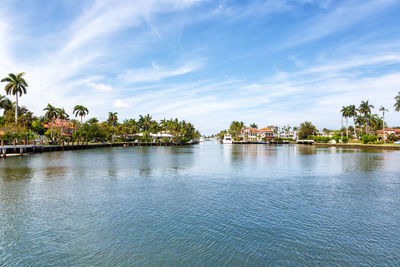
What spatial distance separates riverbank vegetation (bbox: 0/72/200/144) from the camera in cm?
6644

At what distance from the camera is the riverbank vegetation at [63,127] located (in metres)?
66.4

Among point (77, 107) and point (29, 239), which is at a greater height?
point (77, 107)

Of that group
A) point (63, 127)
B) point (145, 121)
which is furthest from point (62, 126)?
point (145, 121)

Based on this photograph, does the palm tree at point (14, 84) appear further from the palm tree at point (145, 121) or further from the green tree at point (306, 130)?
the green tree at point (306, 130)

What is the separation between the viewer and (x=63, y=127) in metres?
99.2

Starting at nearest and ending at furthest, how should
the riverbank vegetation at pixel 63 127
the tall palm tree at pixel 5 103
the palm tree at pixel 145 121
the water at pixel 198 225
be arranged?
the water at pixel 198 225
the riverbank vegetation at pixel 63 127
the tall palm tree at pixel 5 103
the palm tree at pixel 145 121

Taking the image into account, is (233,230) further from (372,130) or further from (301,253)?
(372,130)

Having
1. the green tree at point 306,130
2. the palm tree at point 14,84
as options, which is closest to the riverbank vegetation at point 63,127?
the palm tree at point 14,84

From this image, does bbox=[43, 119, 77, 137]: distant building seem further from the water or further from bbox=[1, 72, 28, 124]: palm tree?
the water

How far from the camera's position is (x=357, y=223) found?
45.5 ft

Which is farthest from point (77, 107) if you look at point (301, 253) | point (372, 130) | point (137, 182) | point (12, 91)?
point (372, 130)

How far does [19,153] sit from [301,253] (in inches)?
2610

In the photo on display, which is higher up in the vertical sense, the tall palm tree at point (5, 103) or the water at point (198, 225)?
the tall palm tree at point (5, 103)

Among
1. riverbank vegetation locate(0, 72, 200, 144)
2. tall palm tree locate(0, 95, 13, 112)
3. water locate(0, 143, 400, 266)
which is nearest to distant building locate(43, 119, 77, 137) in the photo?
riverbank vegetation locate(0, 72, 200, 144)
